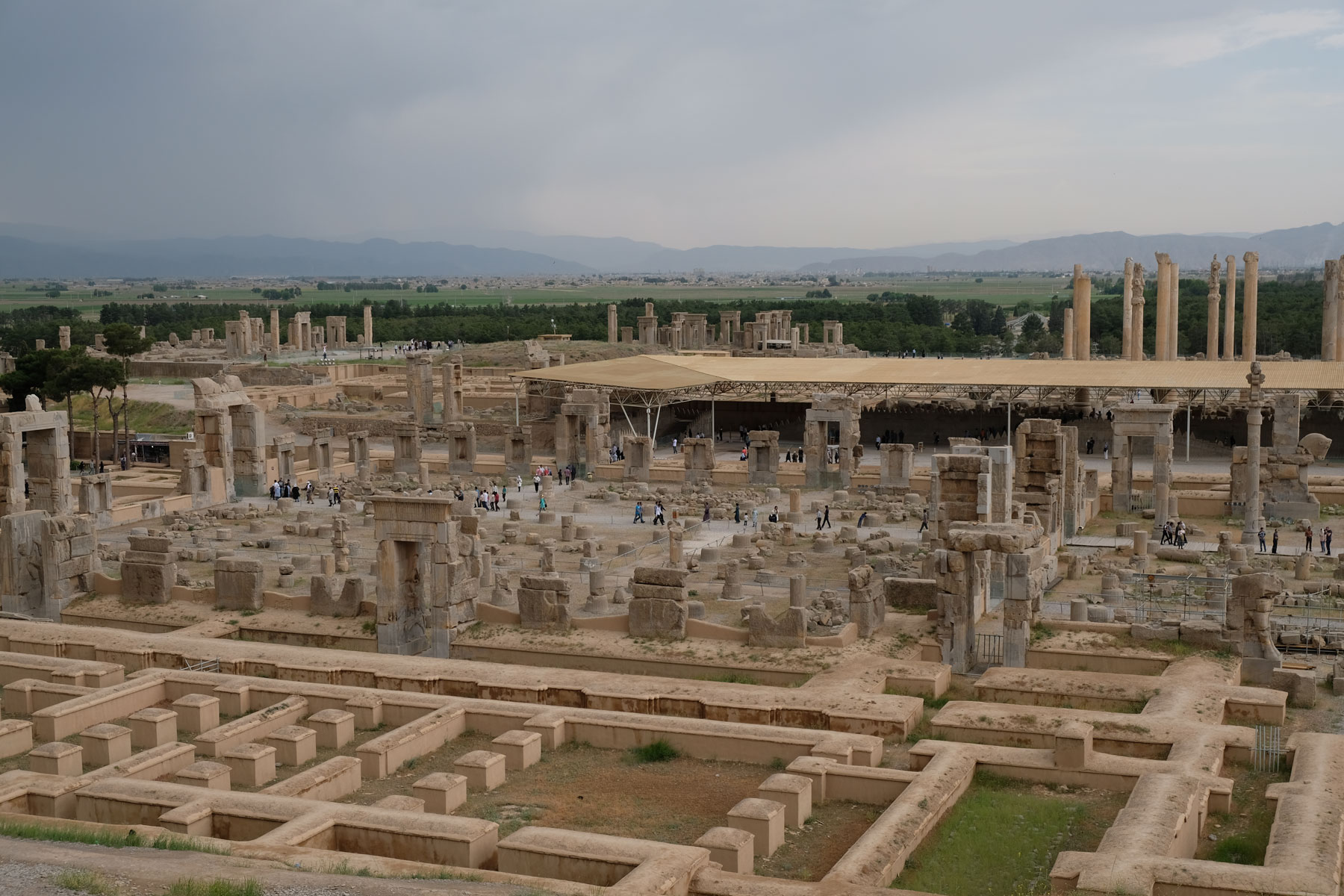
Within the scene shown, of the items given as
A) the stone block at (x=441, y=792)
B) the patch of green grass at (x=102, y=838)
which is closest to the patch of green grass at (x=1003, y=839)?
the stone block at (x=441, y=792)

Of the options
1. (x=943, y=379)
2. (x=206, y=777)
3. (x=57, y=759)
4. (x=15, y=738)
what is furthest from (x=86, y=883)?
(x=943, y=379)

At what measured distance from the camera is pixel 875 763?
18.4m

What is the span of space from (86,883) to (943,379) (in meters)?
45.1

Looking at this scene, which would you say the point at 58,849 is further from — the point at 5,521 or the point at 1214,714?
the point at 5,521

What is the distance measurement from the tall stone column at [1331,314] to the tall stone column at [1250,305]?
9.90 ft

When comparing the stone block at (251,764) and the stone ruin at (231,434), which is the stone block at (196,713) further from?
the stone ruin at (231,434)

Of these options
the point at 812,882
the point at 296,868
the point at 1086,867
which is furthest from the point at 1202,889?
the point at 296,868

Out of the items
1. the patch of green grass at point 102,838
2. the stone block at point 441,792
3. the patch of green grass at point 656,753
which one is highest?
the patch of green grass at point 102,838

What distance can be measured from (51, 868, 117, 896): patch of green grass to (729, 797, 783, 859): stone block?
20.7 ft

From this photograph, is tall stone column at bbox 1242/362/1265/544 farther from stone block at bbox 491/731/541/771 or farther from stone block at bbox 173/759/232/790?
stone block at bbox 173/759/232/790

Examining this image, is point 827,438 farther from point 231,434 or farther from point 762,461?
point 231,434

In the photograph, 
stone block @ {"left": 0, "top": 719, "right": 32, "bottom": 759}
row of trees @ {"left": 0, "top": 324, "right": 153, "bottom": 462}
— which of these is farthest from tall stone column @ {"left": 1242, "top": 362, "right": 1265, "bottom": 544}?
row of trees @ {"left": 0, "top": 324, "right": 153, "bottom": 462}

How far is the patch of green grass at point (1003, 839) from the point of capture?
14875mm

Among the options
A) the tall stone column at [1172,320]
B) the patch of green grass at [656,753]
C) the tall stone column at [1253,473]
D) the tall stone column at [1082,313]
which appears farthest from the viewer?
the tall stone column at [1172,320]
